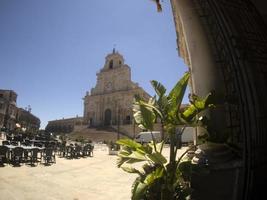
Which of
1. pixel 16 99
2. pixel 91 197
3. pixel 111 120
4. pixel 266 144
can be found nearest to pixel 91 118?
pixel 111 120

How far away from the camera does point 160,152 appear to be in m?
4.05

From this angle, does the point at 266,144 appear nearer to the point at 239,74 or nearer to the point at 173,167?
the point at 239,74

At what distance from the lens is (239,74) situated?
2.40 metres

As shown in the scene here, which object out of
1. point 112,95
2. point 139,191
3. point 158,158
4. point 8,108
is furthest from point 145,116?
point 8,108

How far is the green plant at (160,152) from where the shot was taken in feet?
11.6

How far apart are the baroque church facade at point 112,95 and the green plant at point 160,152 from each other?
43.1 meters

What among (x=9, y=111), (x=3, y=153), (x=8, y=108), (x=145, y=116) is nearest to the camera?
(x=145, y=116)

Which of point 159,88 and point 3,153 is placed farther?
point 3,153

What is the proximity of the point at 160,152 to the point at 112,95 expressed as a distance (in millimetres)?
48412

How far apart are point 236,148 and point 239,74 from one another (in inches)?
76.0

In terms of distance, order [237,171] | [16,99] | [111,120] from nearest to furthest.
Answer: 1. [237,171]
2. [111,120]
3. [16,99]

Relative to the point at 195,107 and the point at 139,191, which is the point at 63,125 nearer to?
the point at 139,191

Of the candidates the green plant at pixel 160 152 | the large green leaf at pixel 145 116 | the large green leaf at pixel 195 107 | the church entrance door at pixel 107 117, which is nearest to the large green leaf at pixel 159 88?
the green plant at pixel 160 152

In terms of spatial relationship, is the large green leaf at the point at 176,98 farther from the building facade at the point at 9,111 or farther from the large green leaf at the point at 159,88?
the building facade at the point at 9,111
